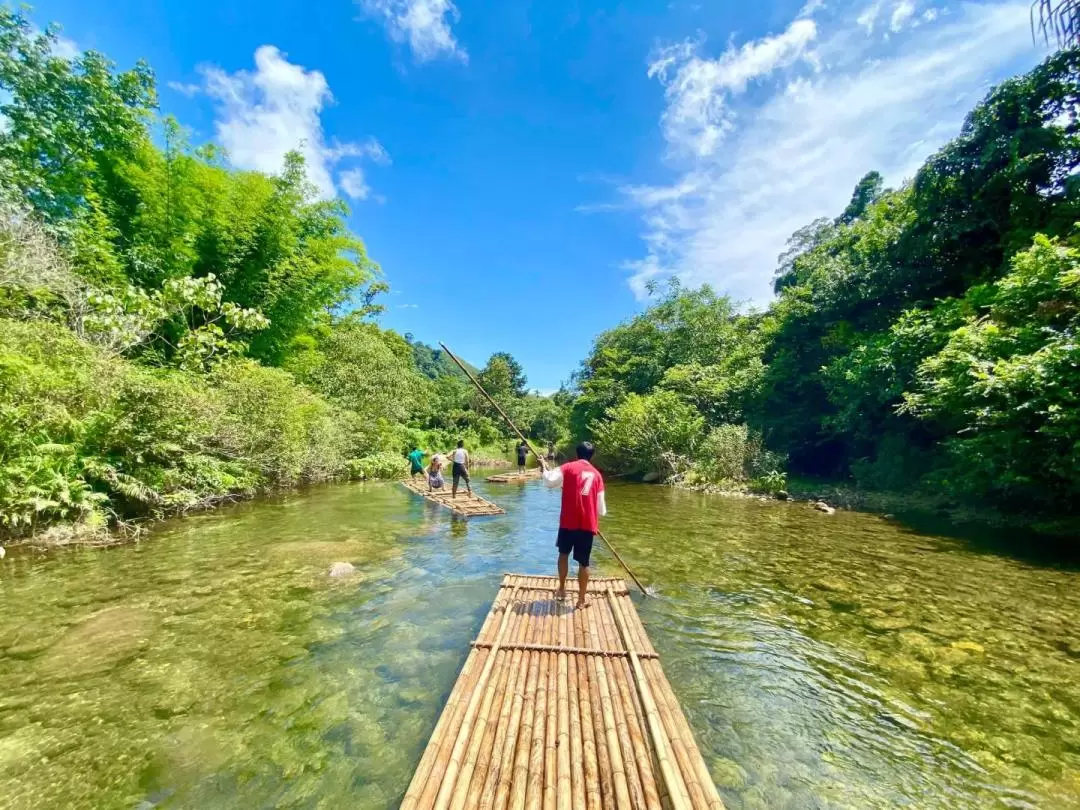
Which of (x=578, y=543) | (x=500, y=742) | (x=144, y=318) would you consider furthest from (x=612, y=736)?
(x=144, y=318)

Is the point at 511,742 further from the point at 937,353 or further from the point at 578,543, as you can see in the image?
the point at 937,353

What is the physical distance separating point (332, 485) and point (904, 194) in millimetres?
28265

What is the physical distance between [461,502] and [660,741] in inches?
486

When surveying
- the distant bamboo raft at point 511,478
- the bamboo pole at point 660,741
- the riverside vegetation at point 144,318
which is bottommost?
the bamboo pole at point 660,741

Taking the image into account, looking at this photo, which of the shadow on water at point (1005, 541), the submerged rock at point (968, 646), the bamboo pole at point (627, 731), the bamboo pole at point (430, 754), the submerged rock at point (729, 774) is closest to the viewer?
the bamboo pole at point (430, 754)

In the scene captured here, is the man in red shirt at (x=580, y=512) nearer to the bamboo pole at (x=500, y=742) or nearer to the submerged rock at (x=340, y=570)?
the bamboo pole at (x=500, y=742)

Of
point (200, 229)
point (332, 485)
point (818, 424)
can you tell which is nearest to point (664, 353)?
point (818, 424)

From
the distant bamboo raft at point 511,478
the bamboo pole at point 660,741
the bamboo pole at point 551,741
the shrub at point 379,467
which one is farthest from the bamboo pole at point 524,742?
the shrub at point 379,467

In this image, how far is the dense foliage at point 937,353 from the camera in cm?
1048

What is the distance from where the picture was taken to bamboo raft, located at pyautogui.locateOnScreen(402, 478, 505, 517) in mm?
14077

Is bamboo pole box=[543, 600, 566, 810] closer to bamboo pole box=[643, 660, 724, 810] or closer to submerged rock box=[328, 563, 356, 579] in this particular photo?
bamboo pole box=[643, 660, 724, 810]

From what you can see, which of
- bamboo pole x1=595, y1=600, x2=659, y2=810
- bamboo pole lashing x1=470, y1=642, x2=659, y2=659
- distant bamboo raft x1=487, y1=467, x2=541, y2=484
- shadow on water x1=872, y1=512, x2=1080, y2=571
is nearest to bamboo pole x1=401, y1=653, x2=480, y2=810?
bamboo pole lashing x1=470, y1=642, x2=659, y2=659

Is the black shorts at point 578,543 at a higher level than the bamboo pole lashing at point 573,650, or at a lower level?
higher

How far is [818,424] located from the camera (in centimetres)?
2266
